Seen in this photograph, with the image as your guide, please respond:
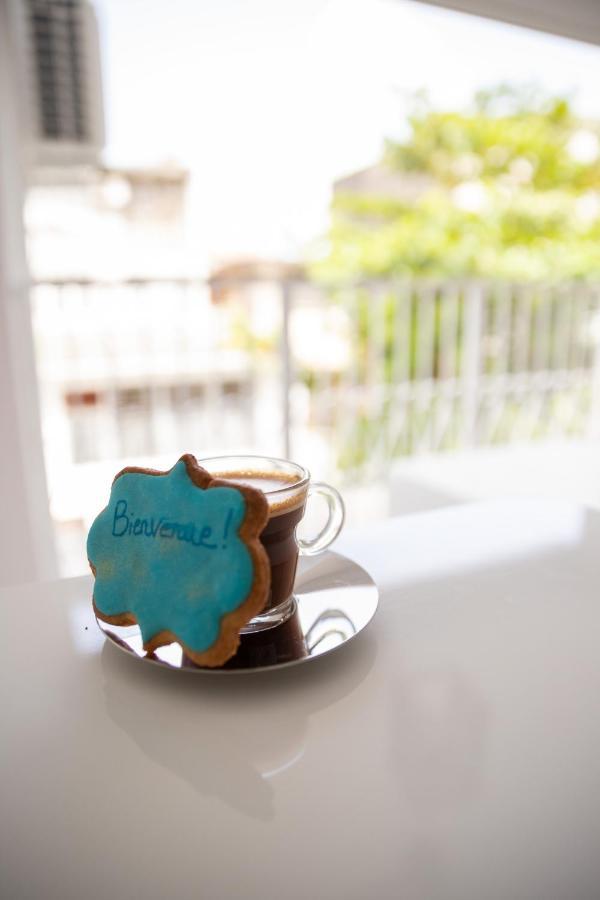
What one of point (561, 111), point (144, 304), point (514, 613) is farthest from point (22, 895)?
point (561, 111)

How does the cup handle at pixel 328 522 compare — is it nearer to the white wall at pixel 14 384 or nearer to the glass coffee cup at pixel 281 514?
the glass coffee cup at pixel 281 514

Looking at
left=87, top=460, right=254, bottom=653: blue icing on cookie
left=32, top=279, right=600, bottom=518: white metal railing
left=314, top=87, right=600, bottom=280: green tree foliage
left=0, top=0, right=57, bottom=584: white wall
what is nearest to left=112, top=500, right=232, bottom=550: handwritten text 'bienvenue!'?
left=87, top=460, right=254, bottom=653: blue icing on cookie

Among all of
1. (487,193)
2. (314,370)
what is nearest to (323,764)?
(314,370)

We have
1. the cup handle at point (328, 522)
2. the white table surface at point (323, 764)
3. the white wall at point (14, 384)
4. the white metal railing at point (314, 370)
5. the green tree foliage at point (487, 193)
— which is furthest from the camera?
the green tree foliage at point (487, 193)

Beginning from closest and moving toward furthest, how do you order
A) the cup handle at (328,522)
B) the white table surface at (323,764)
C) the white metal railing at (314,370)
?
the white table surface at (323,764), the cup handle at (328,522), the white metal railing at (314,370)

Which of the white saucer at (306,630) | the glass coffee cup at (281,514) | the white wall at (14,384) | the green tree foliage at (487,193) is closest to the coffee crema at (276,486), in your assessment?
the glass coffee cup at (281,514)

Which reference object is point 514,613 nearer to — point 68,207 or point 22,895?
point 22,895
